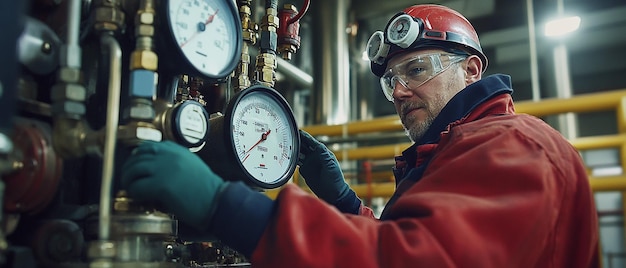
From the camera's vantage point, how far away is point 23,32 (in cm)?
70

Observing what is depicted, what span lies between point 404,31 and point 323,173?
408 mm

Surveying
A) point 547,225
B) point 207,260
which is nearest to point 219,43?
point 207,260

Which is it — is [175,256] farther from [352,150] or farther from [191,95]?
[352,150]

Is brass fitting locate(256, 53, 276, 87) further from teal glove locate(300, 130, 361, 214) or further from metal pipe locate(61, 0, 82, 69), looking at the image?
metal pipe locate(61, 0, 82, 69)

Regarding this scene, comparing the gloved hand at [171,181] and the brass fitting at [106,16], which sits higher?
the brass fitting at [106,16]

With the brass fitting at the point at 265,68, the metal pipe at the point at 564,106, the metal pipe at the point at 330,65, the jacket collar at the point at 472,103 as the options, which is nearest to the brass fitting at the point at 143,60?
the brass fitting at the point at 265,68

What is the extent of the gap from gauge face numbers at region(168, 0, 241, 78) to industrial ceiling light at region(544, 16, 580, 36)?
215 centimetres

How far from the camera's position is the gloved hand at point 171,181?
0.70 m

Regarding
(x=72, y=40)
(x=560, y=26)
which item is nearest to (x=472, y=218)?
(x=72, y=40)

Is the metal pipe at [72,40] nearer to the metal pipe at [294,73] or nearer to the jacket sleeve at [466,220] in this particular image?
the jacket sleeve at [466,220]

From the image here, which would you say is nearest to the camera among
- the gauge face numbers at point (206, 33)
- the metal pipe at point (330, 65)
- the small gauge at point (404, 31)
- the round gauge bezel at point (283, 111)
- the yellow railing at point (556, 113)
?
the gauge face numbers at point (206, 33)

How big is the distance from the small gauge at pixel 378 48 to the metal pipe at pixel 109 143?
0.76m

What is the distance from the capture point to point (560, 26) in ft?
8.41

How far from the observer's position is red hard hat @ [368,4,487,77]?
1.25 meters
